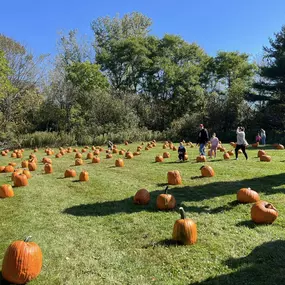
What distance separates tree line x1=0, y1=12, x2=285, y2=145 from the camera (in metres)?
29.4

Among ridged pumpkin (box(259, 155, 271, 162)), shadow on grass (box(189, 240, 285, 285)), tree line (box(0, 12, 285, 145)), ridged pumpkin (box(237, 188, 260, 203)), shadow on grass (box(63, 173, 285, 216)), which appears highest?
tree line (box(0, 12, 285, 145))

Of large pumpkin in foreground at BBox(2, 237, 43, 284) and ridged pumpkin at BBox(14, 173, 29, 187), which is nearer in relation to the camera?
large pumpkin in foreground at BBox(2, 237, 43, 284)

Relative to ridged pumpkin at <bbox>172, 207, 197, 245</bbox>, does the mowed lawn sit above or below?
below

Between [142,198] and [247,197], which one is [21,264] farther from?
[247,197]

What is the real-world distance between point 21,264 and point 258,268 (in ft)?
9.50

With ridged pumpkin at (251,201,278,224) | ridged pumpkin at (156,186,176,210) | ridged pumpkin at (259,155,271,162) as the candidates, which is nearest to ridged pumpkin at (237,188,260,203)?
ridged pumpkin at (251,201,278,224)

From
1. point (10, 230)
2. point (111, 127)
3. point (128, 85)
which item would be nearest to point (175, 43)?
point (128, 85)

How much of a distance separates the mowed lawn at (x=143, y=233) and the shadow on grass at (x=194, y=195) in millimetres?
21

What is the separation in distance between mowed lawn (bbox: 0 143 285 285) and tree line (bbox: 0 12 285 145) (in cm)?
1536

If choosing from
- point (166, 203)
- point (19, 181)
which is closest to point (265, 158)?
point (166, 203)

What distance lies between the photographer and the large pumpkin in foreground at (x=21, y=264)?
3846 millimetres

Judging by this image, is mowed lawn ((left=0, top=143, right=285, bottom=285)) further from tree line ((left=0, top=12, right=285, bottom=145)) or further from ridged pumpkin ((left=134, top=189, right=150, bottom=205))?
tree line ((left=0, top=12, right=285, bottom=145))

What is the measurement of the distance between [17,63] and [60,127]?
28.5 ft

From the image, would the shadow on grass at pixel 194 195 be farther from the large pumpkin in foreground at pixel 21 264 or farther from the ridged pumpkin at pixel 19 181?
the ridged pumpkin at pixel 19 181
